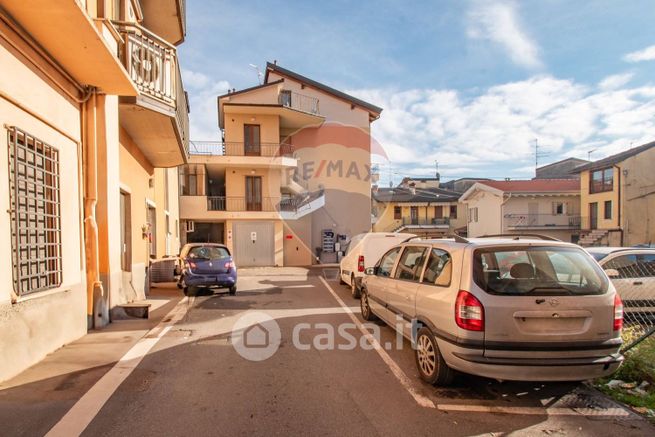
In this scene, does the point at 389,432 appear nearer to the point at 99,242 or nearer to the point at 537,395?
the point at 537,395

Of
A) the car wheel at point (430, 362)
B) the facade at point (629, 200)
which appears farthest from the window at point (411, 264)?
the facade at point (629, 200)

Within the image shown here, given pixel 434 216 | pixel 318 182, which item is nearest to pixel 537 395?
pixel 318 182

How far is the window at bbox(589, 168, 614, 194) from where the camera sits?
30.5 metres

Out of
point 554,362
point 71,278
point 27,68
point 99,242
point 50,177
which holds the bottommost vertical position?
point 554,362

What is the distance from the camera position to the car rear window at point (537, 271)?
380cm

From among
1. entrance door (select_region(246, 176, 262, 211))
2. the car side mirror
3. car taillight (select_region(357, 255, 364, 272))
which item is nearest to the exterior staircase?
entrance door (select_region(246, 176, 262, 211))

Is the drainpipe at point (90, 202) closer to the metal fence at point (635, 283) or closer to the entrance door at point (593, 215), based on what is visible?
the metal fence at point (635, 283)

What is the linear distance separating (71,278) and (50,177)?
4.95 feet

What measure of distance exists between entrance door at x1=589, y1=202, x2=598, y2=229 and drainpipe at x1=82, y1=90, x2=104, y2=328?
118 feet

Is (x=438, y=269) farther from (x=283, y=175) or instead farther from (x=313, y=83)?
(x=313, y=83)

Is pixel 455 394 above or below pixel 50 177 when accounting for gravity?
below

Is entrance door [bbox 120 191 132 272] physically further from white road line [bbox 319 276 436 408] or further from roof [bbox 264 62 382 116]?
roof [bbox 264 62 382 116]

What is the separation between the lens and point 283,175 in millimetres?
23297

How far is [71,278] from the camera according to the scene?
5.80m
